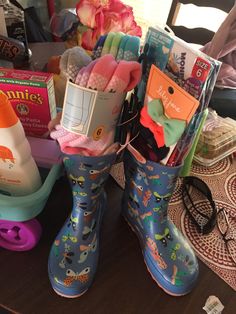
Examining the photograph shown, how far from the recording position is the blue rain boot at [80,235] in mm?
359

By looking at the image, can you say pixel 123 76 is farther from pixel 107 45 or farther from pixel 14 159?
pixel 14 159

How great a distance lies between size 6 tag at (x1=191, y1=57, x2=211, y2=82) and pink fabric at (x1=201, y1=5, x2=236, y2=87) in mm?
787

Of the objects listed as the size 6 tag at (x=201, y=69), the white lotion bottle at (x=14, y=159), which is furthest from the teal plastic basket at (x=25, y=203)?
the size 6 tag at (x=201, y=69)

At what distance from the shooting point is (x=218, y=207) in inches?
20.5

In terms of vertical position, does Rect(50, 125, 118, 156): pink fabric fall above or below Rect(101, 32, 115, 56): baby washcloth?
below

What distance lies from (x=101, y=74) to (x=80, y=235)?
25 cm

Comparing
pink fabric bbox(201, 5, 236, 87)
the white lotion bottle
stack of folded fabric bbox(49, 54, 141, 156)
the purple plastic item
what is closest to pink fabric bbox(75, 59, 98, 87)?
stack of folded fabric bbox(49, 54, 141, 156)

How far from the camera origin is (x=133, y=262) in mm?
436

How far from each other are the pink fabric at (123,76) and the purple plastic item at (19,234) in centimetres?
25

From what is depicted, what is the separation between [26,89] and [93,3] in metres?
0.27

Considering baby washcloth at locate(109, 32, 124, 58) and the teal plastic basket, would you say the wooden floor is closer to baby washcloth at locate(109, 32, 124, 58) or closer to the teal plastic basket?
the teal plastic basket

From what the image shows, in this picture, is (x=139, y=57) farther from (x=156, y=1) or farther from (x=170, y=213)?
(x=156, y=1)

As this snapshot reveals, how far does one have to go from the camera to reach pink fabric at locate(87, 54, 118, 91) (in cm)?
29

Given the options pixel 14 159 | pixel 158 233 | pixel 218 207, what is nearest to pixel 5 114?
pixel 14 159
